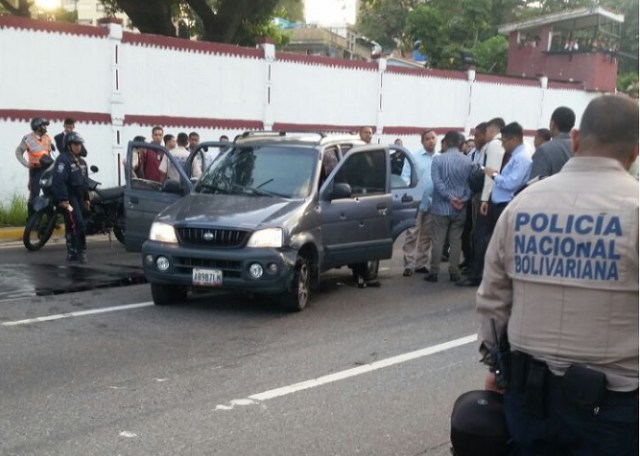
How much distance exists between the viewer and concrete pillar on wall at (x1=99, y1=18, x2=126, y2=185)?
18.0 metres

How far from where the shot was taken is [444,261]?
1334cm

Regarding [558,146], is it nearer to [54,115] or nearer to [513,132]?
[513,132]

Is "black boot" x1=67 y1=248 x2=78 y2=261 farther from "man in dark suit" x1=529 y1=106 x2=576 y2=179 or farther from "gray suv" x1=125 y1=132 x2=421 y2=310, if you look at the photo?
"man in dark suit" x1=529 y1=106 x2=576 y2=179

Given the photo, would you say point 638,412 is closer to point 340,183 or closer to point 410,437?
point 410,437

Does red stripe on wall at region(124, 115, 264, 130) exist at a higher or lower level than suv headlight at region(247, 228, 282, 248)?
higher

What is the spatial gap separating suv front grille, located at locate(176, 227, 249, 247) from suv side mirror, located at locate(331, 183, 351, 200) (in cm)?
138

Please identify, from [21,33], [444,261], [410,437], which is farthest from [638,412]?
[21,33]

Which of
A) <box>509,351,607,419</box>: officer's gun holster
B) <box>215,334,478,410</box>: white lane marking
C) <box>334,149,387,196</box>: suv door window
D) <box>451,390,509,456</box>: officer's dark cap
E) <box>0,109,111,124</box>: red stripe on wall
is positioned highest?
<box>0,109,111,124</box>: red stripe on wall

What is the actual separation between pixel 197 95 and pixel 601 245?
17510mm

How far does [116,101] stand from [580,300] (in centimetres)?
1604

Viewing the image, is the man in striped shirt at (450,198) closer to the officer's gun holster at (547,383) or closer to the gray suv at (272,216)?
the gray suv at (272,216)

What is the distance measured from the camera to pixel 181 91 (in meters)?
19.6

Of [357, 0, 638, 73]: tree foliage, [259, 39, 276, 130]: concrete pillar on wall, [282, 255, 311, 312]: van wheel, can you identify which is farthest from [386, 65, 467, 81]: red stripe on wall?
[282, 255, 311, 312]: van wheel

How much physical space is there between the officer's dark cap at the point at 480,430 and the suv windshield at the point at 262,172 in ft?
21.3
